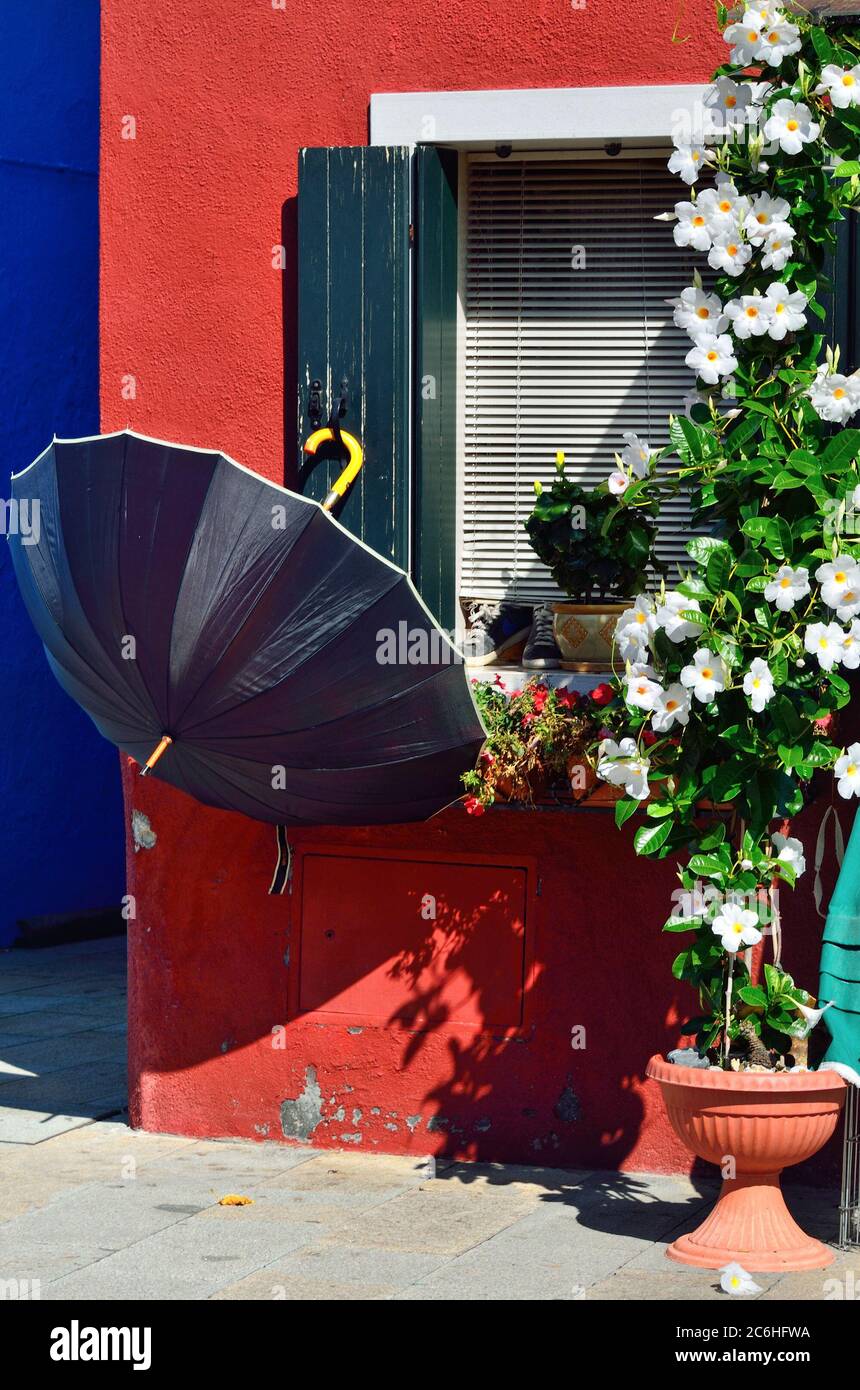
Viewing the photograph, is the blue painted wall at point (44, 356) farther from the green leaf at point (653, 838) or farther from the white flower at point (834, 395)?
the white flower at point (834, 395)

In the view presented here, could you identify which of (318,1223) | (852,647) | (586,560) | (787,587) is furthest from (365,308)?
(318,1223)

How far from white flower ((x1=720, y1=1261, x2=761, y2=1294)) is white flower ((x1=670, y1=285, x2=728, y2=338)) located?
8.82 ft

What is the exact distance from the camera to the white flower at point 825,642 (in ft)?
17.4

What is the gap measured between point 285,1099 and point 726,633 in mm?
2742

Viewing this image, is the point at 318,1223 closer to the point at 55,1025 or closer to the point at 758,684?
the point at 758,684

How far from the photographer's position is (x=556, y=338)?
698cm

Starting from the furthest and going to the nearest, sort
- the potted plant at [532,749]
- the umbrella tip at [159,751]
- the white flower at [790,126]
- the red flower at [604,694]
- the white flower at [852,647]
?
1. the potted plant at [532,749]
2. the red flower at [604,694]
3. the umbrella tip at [159,751]
4. the white flower at [790,126]
5. the white flower at [852,647]

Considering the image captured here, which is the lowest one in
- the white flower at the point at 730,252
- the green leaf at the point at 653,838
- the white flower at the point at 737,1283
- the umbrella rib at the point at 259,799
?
the white flower at the point at 737,1283

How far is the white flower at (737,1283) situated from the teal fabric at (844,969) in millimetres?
718

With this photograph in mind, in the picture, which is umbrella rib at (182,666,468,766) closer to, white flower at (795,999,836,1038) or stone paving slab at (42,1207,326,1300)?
white flower at (795,999,836,1038)

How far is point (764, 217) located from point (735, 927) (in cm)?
205

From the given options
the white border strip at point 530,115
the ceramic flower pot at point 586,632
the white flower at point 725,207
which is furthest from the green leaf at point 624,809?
the white border strip at point 530,115

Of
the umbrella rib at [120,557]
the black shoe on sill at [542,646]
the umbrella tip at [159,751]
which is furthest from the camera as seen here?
the black shoe on sill at [542,646]

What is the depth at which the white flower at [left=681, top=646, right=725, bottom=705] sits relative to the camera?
5.38 m
